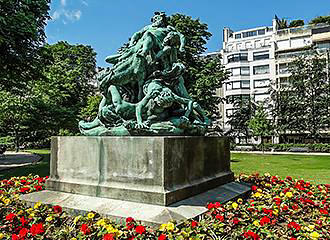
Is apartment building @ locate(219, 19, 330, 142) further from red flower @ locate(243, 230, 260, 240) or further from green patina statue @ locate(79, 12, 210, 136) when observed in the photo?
red flower @ locate(243, 230, 260, 240)

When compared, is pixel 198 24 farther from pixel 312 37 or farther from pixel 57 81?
pixel 312 37

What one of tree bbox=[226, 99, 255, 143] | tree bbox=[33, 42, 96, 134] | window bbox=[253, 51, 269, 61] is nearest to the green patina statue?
tree bbox=[33, 42, 96, 134]

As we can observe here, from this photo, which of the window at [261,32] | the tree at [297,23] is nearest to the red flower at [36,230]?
the window at [261,32]

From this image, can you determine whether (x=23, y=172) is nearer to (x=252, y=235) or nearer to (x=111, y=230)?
(x=111, y=230)

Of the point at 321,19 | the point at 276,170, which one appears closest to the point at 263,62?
the point at 321,19

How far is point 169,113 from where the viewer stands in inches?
227

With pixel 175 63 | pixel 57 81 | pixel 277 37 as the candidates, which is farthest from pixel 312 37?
pixel 175 63

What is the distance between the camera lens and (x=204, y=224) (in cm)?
374

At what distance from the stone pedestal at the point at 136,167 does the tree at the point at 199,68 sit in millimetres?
14457

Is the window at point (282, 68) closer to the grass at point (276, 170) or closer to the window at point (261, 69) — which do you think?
the window at point (261, 69)

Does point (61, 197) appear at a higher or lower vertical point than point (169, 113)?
lower

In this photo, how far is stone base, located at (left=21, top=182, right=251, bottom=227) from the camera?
3910mm

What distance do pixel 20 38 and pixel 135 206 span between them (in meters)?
12.1

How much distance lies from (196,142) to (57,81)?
2537 cm
